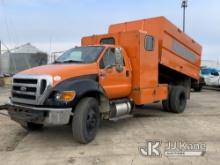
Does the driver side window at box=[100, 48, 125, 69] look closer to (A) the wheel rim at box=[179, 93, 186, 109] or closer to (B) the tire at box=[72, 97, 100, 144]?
(B) the tire at box=[72, 97, 100, 144]

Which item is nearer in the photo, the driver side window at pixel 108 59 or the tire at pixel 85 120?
the tire at pixel 85 120

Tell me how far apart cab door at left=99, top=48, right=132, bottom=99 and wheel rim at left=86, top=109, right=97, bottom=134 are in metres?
0.87

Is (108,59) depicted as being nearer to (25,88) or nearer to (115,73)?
(115,73)

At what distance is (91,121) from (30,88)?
1.54 meters

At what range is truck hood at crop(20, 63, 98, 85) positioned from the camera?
24.0ft

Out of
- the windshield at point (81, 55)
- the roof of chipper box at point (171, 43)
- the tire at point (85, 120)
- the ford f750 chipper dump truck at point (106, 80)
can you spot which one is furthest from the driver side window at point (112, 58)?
the roof of chipper box at point (171, 43)

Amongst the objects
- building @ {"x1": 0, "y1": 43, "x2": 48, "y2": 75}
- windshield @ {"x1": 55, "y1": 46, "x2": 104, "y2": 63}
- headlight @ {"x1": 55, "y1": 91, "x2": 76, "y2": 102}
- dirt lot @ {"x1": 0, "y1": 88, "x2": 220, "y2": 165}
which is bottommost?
dirt lot @ {"x1": 0, "y1": 88, "x2": 220, "y2": 165}

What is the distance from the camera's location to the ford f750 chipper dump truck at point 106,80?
723 cm

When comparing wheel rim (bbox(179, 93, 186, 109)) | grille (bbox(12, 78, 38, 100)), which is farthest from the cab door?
wheel rim (bbox(179, 93, 186, 109))

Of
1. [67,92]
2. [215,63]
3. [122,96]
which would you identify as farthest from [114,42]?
[215,63]

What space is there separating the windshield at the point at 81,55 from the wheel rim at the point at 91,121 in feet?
4.33

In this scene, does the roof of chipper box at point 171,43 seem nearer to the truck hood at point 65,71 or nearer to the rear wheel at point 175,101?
the rear wheel at point 175,101

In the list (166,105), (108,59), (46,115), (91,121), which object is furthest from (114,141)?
(166,105)

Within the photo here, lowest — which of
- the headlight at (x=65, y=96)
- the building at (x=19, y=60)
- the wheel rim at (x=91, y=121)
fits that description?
the wheel rim at (x=91, y=121)
